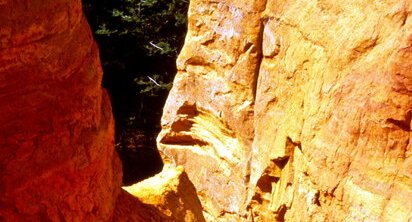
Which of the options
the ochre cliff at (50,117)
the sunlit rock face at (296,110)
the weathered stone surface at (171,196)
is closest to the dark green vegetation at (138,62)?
the sunlit rock face at (296,110)

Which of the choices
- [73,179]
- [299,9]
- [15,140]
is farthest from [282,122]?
[15,140]

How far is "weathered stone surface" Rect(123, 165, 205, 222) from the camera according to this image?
6551mm

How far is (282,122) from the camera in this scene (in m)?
7.86

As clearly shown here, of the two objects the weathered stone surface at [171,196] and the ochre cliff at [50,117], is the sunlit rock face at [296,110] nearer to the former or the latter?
the weathered stone surface at [171,196]

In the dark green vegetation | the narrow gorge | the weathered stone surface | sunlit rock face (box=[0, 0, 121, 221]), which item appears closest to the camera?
sunlit rock face (box=[0, 0, 121, 221])

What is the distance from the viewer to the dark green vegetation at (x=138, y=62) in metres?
14.5

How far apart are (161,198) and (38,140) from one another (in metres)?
2.05

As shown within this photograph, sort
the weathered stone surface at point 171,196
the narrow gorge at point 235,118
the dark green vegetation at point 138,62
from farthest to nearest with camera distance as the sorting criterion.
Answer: the dark green vegetation at point 138,62
the weathered stone surface at point 171,196
the narrow gorge at point 235,118

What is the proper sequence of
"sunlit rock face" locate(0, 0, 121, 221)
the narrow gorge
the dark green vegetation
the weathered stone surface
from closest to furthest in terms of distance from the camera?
"sunlit rock face" locate(0, 0, 121, 221) → the narrow gorge → the weathered stone surface → the dark green vegetation

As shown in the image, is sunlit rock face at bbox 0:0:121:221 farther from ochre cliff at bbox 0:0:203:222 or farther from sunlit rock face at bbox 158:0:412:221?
sunlit rock face at bbox 158:0:412:221

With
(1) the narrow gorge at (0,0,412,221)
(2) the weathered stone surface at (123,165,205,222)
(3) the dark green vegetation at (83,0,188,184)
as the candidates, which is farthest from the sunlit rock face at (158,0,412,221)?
(3) the dark green vegetation at (83,0,188,184)

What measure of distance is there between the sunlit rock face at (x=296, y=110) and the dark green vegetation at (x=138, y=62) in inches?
200

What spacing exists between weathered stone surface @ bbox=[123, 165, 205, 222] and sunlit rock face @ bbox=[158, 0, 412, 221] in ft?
3.96

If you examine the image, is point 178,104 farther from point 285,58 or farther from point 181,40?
point 181,40
